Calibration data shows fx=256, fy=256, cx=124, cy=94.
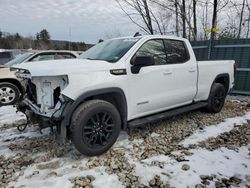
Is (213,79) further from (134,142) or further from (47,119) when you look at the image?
(47,119)

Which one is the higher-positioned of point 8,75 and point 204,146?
point 8,75

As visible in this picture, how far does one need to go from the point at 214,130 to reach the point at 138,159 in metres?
2.04

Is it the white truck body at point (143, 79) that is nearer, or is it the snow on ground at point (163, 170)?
the snow on ground at point (163, 170)

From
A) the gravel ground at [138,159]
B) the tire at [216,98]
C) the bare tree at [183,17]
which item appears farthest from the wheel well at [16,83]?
the bare tree at [183,17]

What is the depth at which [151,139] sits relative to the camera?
460 cm

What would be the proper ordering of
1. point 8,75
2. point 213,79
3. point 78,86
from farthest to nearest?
point 8,75 → point 213,79 → point 78,86

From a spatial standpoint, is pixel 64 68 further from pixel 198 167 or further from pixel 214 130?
pixel 214 130

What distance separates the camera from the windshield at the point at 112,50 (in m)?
4.33

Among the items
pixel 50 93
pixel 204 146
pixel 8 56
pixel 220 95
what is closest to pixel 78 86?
pixel 50 93

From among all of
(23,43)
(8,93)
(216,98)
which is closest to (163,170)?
(216,98)

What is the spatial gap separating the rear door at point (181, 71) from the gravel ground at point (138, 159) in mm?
643

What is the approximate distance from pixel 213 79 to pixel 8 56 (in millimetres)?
11238

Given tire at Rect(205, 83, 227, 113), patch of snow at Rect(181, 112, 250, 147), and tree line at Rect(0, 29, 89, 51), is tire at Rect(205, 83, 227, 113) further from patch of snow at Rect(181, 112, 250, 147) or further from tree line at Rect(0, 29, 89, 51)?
tree line at Rect(0, 29, 89, 51)

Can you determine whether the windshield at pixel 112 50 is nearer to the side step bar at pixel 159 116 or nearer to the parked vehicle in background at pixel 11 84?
the side step bar at pixel 159 116
